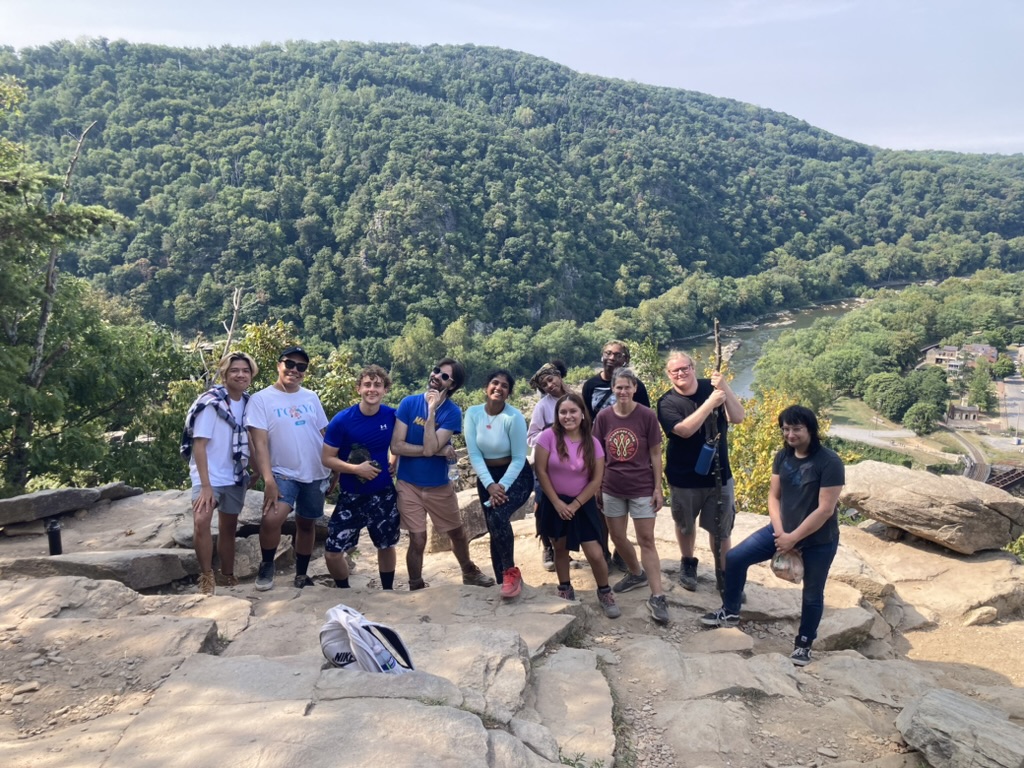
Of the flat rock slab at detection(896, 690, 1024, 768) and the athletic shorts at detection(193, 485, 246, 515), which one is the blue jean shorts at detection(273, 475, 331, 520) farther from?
the flat rock slab at detection(896, 690, 1024, 768)

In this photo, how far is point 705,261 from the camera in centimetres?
9769

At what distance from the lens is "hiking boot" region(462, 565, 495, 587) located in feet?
16.5

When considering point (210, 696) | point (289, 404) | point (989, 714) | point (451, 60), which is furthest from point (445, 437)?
point (451, 60)

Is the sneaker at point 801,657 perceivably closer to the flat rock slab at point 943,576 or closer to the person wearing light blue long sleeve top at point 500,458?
the person wearing light blue long sleeve top at point 500,458

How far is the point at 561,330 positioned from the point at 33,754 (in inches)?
2527

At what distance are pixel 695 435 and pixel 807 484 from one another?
0.90 m

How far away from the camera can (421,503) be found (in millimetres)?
4703

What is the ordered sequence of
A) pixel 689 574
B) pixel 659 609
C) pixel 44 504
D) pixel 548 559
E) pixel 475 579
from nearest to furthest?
pixel 659 609 → pixel 475 579 → pixel 689 574 → pixel 548 559 → pixel 44 504

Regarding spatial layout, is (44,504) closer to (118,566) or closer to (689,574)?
(118,566)

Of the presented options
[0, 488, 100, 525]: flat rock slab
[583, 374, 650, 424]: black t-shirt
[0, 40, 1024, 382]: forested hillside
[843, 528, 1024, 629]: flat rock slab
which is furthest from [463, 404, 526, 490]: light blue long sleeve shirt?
[0, 40, 1024, 382]: forested hillside

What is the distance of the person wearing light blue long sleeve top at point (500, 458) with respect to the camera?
449 cm

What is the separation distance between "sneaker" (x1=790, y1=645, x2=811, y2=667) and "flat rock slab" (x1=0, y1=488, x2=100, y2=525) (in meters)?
6.80

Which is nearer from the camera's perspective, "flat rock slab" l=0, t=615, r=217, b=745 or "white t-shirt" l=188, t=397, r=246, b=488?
"flat rock slab" l=0, t=615, r=217, b=745

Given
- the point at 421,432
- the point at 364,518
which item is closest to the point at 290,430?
the point at 364,518
